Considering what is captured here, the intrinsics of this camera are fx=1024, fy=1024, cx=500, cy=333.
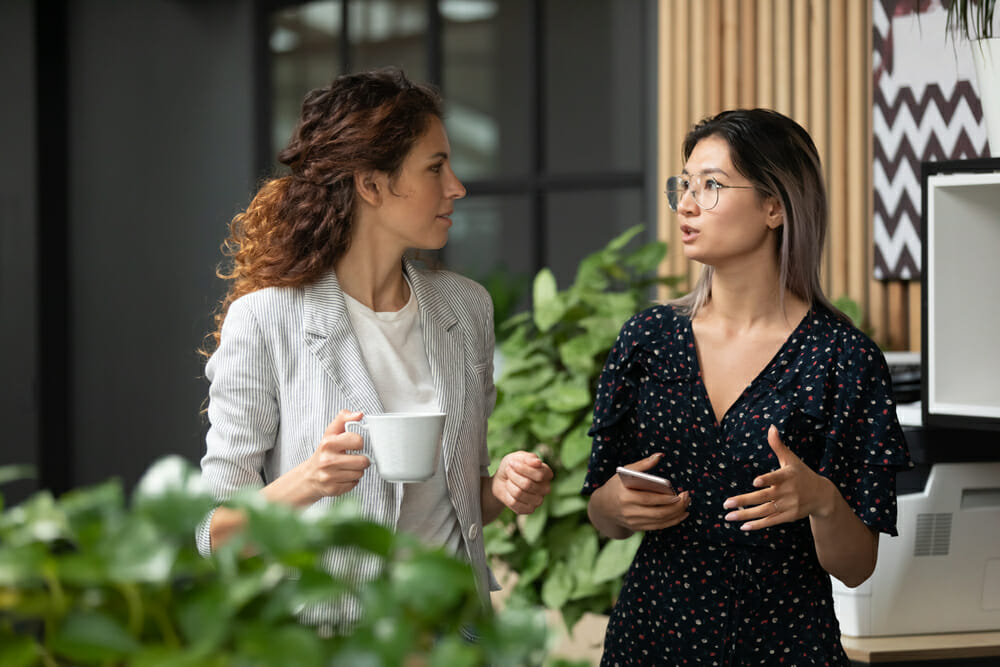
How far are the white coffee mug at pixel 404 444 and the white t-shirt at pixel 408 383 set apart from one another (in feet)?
0.81

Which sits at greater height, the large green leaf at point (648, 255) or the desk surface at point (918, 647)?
the large green leaf at point (648, 255)

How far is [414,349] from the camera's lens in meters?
1.57

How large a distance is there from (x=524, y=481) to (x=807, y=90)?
227 centimetres

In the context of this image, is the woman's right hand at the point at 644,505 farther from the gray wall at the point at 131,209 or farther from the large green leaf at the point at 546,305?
the gray wall at the point at 131,209

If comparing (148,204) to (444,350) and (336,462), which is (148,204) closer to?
(444,350)

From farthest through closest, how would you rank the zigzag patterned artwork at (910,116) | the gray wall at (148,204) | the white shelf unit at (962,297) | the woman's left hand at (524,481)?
the gray wall at (148,204), the zigzag patterned artwork at (910,116), the white shelf unit at (962,297), the woman's left hand at (524,481)

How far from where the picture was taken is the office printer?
192 cm

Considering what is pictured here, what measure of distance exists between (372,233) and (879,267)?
2022 millimetres

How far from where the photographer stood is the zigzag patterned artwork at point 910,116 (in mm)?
2938

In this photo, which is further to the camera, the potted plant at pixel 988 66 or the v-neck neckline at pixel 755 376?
the potted plant at pixel 988 66

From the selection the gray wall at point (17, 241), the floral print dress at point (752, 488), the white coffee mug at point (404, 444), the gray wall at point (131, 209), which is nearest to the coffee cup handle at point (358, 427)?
the white coffee mug at point (404, 444)

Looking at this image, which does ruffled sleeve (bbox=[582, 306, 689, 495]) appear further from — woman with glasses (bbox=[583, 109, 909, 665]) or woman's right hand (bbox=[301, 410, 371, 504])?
woman's right hand (bbox=[301, 410, 371, 504])

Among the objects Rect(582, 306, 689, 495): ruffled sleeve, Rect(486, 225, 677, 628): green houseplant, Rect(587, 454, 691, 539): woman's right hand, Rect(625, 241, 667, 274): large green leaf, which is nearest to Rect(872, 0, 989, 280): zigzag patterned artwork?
Rect(625, 241, 667, 274): large green leaf

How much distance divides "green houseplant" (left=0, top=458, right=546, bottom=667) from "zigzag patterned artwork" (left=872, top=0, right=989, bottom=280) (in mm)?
2795
